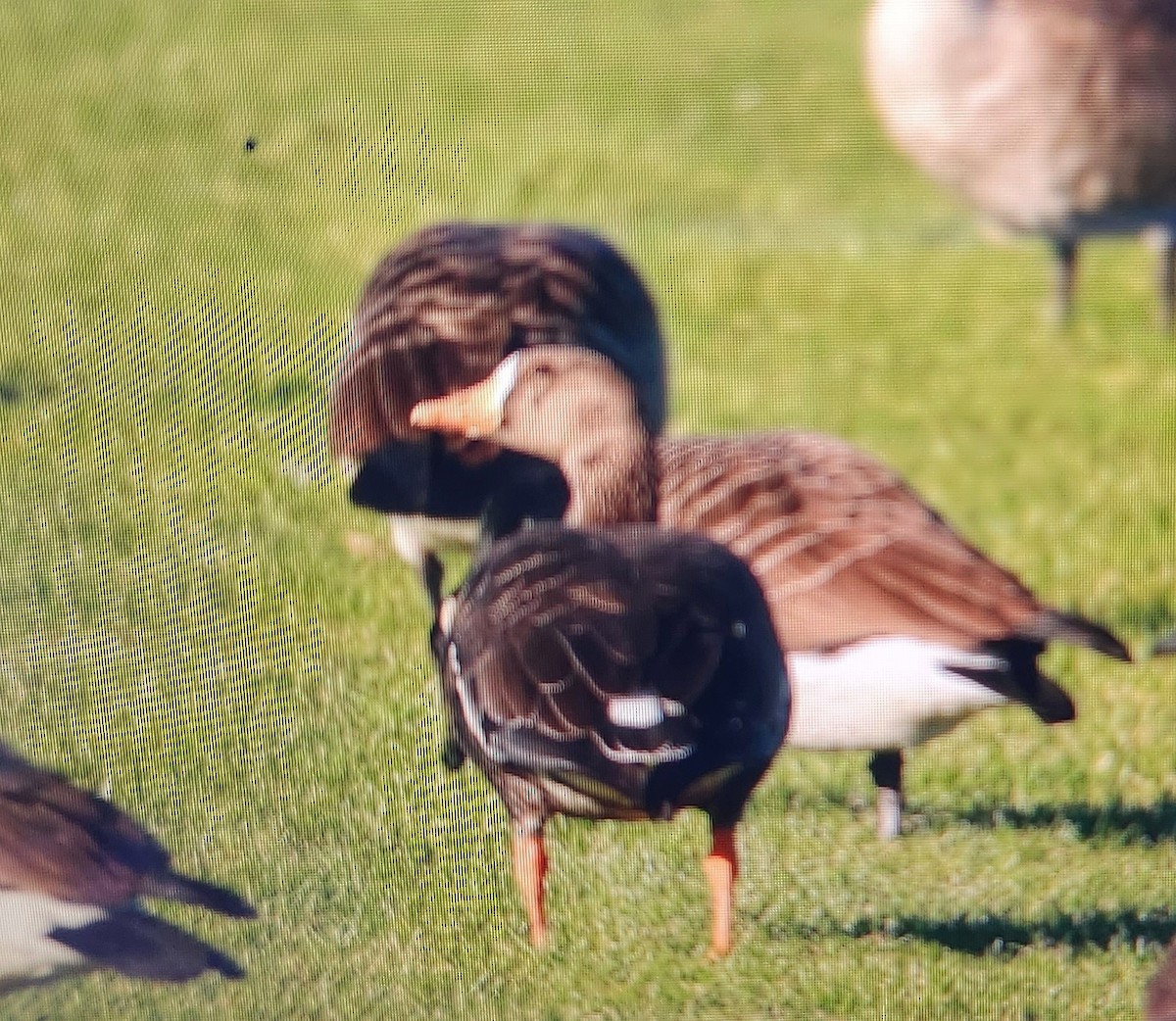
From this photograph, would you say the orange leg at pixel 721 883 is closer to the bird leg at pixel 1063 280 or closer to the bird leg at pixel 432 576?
the bird leg at pixel 432 576

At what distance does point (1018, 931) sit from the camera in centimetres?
325

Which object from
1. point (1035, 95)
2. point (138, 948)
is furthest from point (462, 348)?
point (1035, 95)

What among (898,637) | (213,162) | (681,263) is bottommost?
(898,637)

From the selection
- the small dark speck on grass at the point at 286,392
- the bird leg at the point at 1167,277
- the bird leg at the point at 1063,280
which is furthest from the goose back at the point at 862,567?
the bird leg at the point at 1167,277

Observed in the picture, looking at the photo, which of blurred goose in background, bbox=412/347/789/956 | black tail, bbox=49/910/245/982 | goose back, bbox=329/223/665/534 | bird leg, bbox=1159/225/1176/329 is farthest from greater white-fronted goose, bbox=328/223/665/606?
bird leg, bbox=1159/225/1176/329

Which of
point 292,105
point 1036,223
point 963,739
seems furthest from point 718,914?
point 1036,223

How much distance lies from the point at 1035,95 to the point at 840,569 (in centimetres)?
272

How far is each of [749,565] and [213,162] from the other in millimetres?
1711

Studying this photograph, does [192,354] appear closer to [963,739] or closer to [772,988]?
[772,988]

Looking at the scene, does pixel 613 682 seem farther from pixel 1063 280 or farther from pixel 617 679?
pixel 1063 280

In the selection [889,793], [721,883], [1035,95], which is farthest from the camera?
[1035,95]

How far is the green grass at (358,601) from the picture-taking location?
3.05 metres

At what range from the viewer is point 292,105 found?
3.97 metres

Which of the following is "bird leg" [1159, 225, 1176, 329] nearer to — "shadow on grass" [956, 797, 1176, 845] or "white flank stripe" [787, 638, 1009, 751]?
"shadow on grass" [956, 797, 1176, 845]
